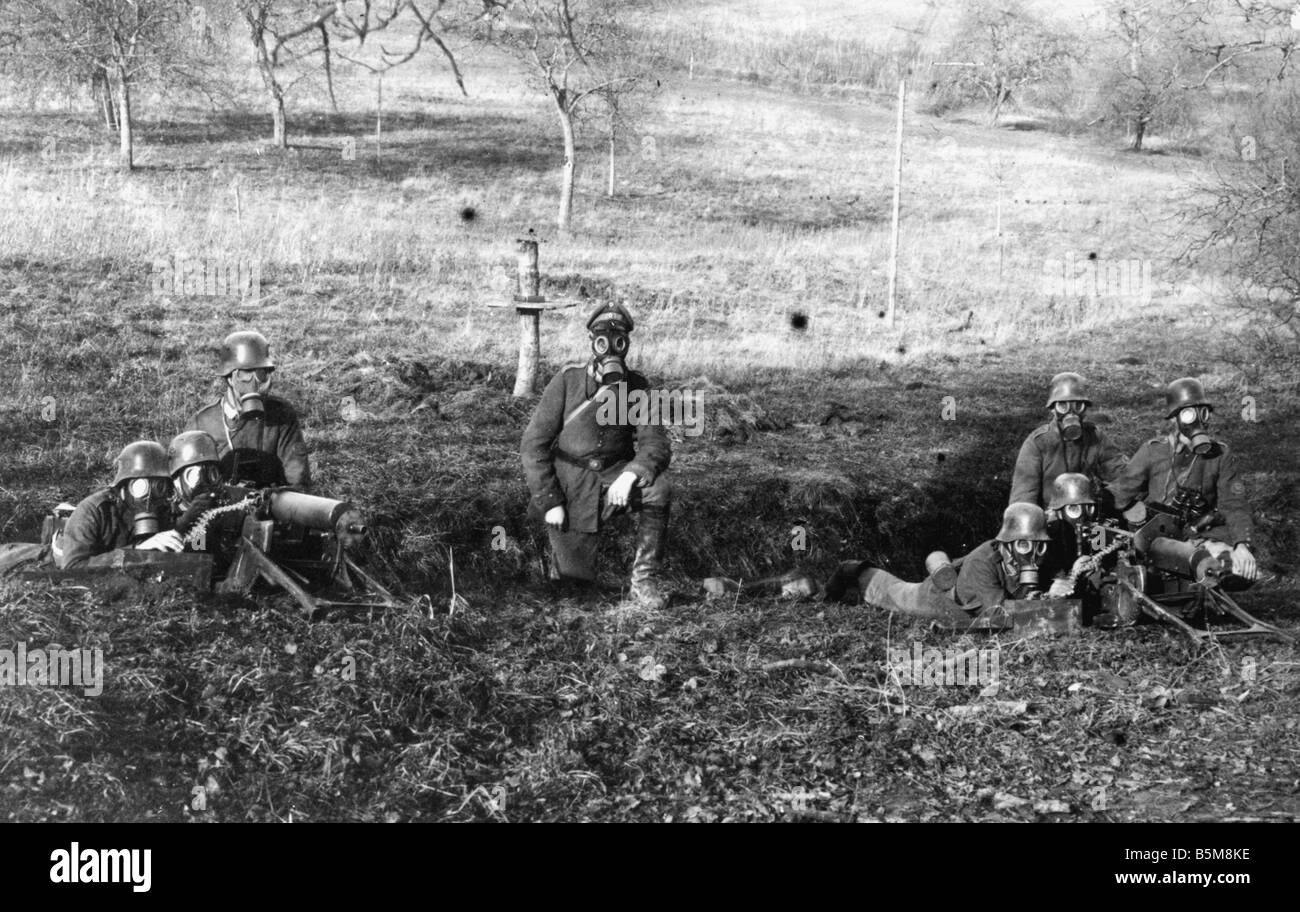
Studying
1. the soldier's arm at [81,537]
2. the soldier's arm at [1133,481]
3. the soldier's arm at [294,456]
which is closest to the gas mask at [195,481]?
the soldier's arm at [81,537]

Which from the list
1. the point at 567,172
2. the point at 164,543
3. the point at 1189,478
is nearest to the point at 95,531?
the point at 164,543

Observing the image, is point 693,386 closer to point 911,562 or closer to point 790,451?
point 790,451

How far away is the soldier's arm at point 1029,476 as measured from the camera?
10078 millimetres

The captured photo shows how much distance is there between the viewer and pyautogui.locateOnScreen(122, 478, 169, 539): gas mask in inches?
313

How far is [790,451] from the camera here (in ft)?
46.1

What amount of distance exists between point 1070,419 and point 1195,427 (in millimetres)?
977

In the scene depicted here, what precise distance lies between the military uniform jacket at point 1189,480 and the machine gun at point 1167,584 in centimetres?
39

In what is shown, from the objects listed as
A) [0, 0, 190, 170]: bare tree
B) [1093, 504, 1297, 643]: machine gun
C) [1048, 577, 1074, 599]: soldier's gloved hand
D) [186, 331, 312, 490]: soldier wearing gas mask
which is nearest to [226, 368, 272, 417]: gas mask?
[186, 331, 312, 490]: soldier wearing gas mask

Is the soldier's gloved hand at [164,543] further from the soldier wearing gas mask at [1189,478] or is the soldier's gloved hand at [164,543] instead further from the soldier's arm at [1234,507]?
the soldier's arm at [1234,507]

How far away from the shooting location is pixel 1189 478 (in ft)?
33.6

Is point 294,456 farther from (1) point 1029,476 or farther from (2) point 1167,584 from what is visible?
(2) point 1167,584

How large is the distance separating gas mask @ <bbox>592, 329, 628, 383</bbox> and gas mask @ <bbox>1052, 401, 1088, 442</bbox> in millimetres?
3458

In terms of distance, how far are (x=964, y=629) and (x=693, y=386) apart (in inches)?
259

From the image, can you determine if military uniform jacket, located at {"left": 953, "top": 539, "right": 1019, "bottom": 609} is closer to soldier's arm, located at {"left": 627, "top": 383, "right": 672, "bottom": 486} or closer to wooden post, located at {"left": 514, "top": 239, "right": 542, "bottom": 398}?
soldier's arm, located at {"left": 627, "top": 383, "right": 672, "bottom": 486}
